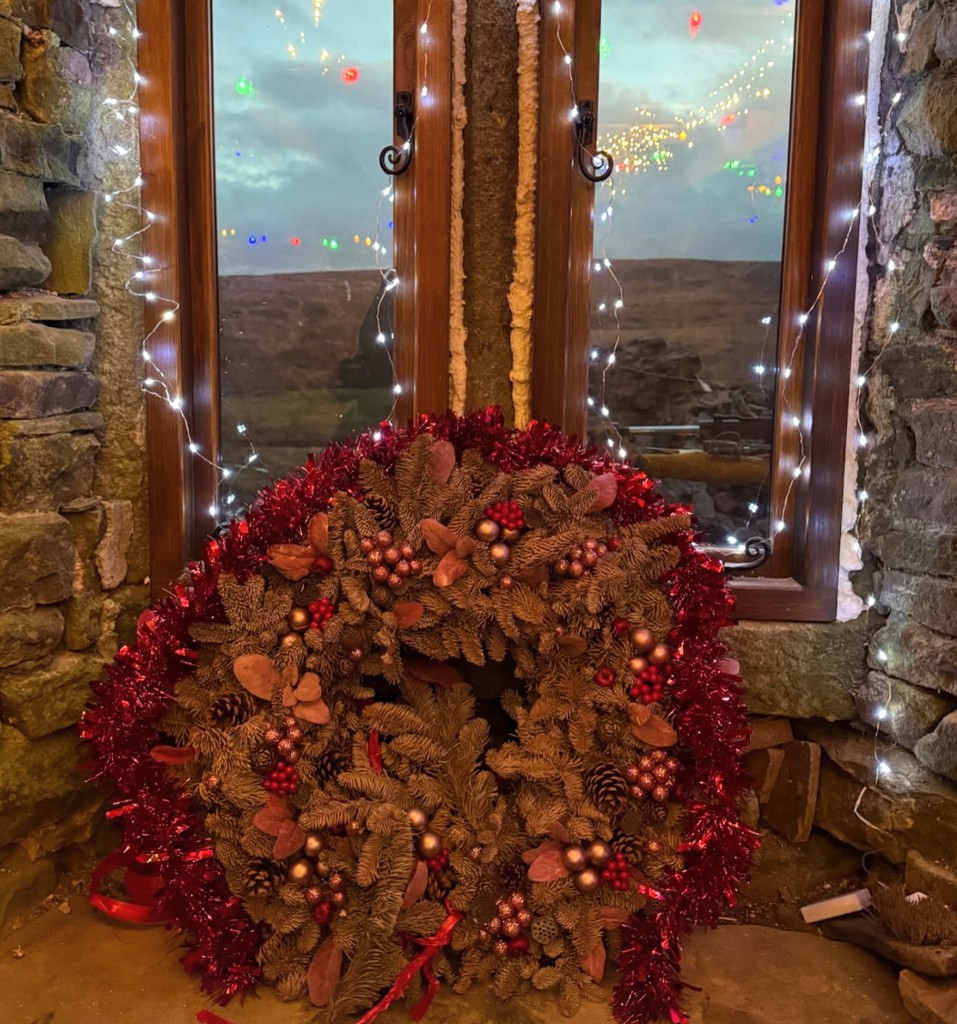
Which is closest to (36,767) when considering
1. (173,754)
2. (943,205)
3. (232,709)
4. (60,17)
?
Answer: (173,754)

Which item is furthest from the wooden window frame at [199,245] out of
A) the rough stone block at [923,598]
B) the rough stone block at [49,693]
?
the rough stone block at [923,598]

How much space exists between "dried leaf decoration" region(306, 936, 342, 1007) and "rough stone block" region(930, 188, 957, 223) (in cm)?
165

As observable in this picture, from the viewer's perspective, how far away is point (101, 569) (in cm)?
185

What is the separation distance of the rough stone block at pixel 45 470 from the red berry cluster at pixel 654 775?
1.17 meters

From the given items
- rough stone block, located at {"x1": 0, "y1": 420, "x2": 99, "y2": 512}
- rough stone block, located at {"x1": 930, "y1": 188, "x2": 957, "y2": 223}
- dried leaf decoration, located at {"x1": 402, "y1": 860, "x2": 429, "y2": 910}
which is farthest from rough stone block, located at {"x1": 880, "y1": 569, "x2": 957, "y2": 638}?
rough stone block, located at {"x1": 0, "y1": 420, "x2": 99, "y2": 512}

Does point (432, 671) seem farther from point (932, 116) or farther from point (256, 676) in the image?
point (932, 116)

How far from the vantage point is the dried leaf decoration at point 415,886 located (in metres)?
1.46

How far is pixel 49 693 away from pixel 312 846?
0.62 meters

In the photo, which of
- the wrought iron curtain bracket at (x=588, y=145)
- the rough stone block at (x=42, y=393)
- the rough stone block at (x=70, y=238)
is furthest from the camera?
the wrought iron curtain bracket at (x=588, y=145)

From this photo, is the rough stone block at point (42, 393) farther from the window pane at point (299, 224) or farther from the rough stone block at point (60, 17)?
the rough stone block at point (60, 17)

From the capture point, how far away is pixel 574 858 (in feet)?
4.82

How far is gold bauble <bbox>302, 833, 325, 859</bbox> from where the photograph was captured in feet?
4.80

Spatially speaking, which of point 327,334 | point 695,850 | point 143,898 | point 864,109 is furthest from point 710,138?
point 143,898

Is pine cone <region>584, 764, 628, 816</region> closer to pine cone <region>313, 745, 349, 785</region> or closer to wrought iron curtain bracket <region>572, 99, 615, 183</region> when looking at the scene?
pine cone <region>313, 745, 349, 785</region>
